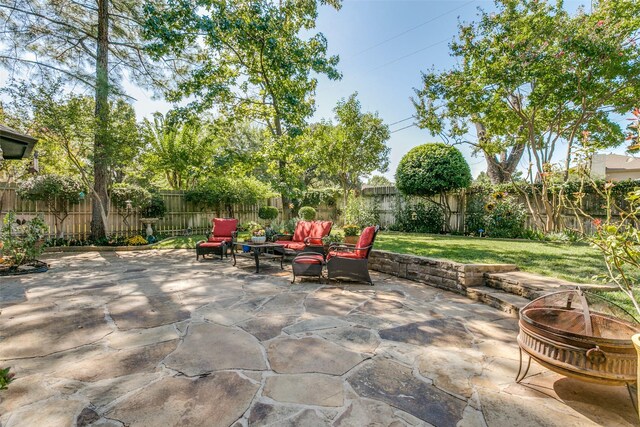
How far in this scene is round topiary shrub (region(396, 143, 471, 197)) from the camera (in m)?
10.2

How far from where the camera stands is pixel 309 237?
678 cm

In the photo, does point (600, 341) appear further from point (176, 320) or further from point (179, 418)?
point (176, 320)

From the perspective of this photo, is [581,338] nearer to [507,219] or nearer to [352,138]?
[507,219]

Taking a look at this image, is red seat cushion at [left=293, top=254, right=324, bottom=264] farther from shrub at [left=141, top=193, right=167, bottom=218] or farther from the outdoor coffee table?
shrub at [left=141, top=193, right=167, bottom=218]

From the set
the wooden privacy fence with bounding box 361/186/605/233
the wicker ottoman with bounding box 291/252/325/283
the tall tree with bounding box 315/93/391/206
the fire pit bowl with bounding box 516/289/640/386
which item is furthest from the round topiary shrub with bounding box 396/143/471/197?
the fire pit bowl with bounding box 516/289/640/386

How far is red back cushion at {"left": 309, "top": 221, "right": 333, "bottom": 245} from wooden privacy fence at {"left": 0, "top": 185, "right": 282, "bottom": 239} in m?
7.46

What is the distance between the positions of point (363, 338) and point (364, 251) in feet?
7.49

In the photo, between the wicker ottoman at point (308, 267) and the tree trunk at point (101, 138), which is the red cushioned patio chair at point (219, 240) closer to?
the wicker ottoman at point (308, 267)

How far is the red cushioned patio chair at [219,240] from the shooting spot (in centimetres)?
732

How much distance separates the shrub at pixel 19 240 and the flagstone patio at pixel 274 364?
8.48 feet

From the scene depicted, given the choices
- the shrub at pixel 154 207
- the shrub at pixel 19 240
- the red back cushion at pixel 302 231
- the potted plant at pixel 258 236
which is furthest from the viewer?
the shrub at pixel 154 207

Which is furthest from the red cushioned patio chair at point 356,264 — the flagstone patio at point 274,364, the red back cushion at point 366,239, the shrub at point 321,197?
the shrub at point 321,197

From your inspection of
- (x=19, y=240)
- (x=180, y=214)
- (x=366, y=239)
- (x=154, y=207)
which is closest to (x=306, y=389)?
(x=366, y=239)

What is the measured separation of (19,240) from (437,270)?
810 centimetres
